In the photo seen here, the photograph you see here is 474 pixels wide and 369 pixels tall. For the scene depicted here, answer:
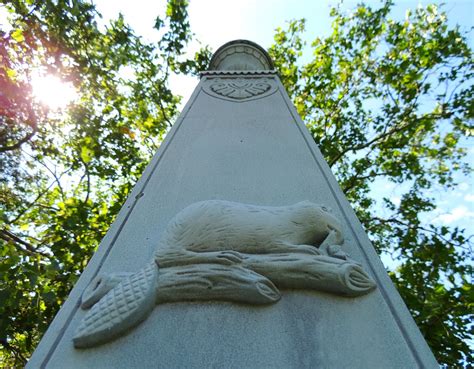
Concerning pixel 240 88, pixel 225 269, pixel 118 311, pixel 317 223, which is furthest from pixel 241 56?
pixel 118 311

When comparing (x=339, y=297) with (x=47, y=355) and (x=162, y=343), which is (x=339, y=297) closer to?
(x=162, y=343)

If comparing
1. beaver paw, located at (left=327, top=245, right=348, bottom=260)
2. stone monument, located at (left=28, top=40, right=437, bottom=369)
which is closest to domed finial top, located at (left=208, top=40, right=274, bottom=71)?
stone monument, located at (left=28, top=40, right=437, bottom=369)

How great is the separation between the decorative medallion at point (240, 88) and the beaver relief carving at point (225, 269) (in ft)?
7.45

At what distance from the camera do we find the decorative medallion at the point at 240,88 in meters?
3.95

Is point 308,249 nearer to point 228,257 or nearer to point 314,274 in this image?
point 314,274

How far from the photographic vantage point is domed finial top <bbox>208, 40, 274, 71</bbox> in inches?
206

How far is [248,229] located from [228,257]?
0.82 feet

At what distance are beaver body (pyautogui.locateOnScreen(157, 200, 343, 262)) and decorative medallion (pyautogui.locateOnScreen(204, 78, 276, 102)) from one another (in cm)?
214

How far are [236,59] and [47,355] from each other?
185 inches

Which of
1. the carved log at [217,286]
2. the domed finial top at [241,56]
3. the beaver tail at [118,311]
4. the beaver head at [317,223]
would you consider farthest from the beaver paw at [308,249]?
the domed finial top at [241,56]

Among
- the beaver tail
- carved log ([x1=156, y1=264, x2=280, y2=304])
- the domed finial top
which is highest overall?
the domed finial top

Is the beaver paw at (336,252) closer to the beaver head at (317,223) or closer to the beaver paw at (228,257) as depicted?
the beaver head at (317,223)

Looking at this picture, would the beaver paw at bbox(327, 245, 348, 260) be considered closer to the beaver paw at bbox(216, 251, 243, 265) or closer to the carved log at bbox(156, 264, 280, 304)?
the carved log at bbox(156, 264, 280, 304)

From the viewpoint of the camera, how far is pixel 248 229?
1917 mm
